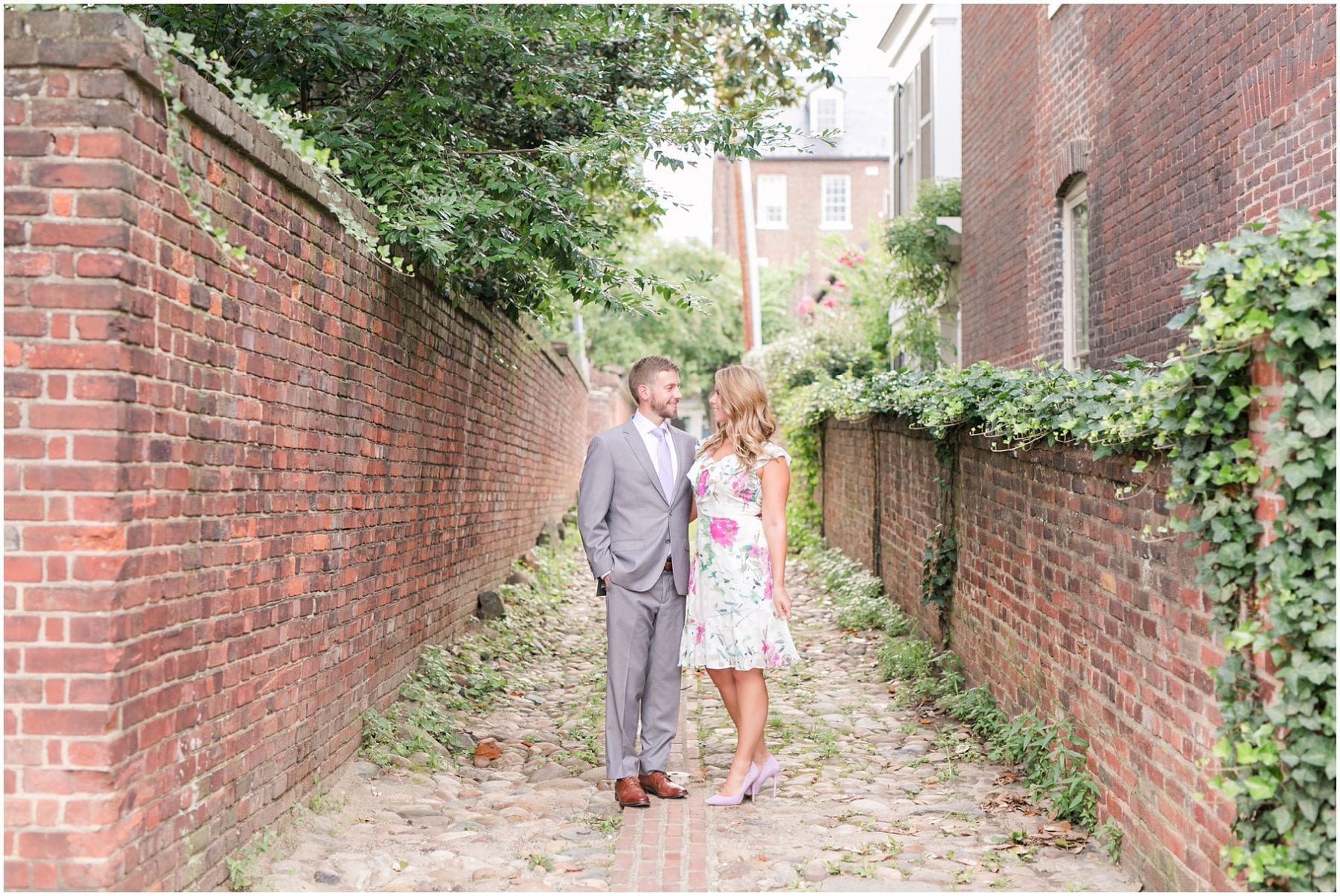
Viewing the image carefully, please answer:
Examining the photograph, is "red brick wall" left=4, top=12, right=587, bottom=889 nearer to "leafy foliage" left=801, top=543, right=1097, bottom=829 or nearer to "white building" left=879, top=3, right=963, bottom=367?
"leafy foliage" left=801, top=543, right=1097, bottom=829

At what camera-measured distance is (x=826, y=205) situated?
48656 mm

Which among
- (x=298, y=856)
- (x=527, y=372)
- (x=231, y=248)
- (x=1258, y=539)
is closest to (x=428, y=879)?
(x=298, y=856)

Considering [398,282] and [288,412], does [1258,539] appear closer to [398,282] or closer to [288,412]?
[288,412]

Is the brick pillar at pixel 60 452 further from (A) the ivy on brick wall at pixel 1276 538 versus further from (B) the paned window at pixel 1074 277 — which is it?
(B) the paned window at pixel 1074 277

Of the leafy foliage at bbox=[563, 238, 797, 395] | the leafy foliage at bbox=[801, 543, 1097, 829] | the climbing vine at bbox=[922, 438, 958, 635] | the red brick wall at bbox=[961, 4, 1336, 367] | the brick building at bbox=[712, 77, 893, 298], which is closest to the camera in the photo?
the leafy foliage at bbox=[801, 543, 1097, 829]

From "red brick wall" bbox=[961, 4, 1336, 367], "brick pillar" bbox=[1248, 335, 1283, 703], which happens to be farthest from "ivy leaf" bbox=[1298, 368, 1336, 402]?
"red brick wall" bbox=[961, 4, 1336, 367]

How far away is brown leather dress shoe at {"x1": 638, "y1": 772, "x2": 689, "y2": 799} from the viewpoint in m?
5.68

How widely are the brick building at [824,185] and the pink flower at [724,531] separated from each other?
42.5 meters

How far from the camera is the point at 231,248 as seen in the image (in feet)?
13.2

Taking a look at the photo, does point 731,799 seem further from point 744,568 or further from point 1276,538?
point 1276,538

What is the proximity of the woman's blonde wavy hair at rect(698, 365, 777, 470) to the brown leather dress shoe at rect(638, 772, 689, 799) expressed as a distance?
1.54 m

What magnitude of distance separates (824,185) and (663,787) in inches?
1773

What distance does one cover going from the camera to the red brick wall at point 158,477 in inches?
130

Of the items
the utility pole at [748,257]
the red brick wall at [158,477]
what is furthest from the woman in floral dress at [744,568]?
the utility pole at [748,257]
